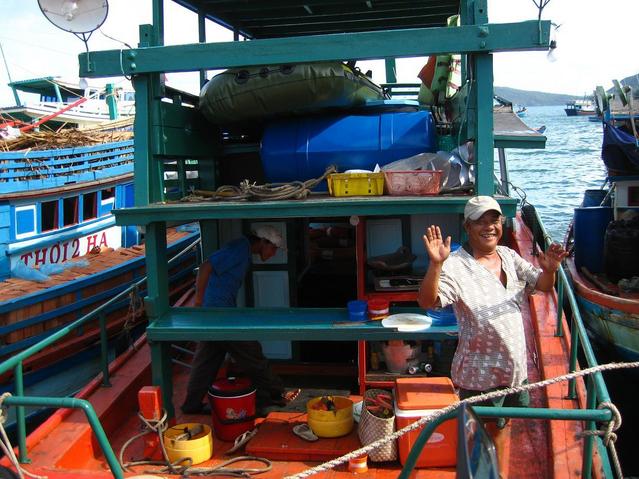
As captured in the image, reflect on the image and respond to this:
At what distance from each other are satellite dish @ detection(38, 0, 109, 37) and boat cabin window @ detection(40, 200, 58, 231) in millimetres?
6176

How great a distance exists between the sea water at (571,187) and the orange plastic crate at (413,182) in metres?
5.02

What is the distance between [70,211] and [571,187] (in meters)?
25.8

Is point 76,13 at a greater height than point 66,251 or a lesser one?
greater

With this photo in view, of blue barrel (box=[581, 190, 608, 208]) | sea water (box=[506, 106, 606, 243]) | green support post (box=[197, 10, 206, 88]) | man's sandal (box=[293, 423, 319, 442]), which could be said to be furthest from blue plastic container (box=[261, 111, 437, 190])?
sea water (box=[506, 106, 606, 243])

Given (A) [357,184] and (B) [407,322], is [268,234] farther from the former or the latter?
(B) [407,322]

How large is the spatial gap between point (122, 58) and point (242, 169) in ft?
8.27

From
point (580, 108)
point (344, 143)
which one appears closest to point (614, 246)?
point (344, 143)

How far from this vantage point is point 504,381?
3.60m

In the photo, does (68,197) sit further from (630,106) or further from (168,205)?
(630,106)

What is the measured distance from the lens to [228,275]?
574 cm

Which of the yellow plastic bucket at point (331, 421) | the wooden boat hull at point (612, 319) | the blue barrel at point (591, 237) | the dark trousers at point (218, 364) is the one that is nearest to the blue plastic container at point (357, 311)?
the yellow plastic bucket at point (331, 421)

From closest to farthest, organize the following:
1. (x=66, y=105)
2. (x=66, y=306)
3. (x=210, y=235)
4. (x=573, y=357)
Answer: (x=573, y=357) → (x=210, y=235) → (x=66, y=306) → (x=66, y=105)

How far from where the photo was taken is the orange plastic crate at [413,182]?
4984 millimetres

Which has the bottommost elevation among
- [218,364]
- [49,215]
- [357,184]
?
[218,364]
